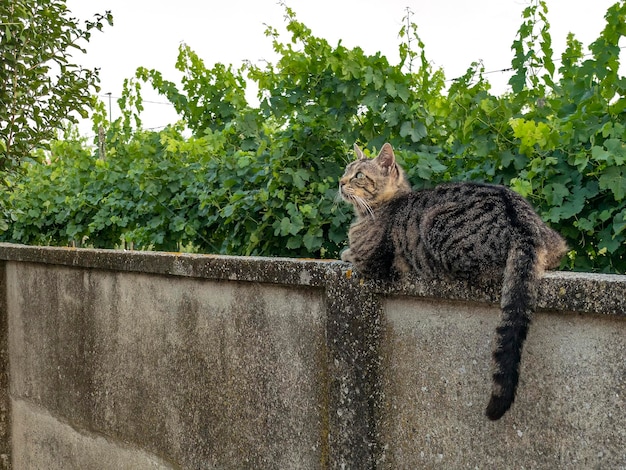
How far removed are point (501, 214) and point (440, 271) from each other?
28 centimetres

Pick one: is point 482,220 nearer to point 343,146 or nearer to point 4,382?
point 343,146

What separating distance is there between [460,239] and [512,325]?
377mm

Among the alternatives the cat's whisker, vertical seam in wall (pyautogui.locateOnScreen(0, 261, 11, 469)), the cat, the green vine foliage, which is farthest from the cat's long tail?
vertical seam in wall (pyautogui.locateOnScreen(0, 261, 11, 469))

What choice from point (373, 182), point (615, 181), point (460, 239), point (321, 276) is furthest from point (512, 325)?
point (373, 182)

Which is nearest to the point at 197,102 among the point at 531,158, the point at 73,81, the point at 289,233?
the point at 73,81

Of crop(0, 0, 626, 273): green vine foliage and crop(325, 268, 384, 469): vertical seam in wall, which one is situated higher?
crop(0, 0, 626, 273): green vine foliage

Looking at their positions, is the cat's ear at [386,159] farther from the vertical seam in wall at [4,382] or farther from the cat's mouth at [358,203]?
the vertical seam in wall at [4,382]

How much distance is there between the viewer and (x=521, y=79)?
2818mm

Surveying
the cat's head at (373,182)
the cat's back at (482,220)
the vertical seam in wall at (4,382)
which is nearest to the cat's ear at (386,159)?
the cat's head at (373,182)

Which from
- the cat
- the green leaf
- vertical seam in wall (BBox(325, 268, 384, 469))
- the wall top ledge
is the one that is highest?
the green leaf

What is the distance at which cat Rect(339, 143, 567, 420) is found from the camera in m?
1.88

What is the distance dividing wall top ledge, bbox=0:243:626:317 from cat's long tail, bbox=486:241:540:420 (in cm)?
5

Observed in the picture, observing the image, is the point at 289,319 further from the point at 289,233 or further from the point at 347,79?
the point at 347,79

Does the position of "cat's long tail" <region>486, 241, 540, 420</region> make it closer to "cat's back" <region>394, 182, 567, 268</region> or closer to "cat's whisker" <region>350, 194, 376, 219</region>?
"cat's back" <region>394, 182, 567, 268</region>
